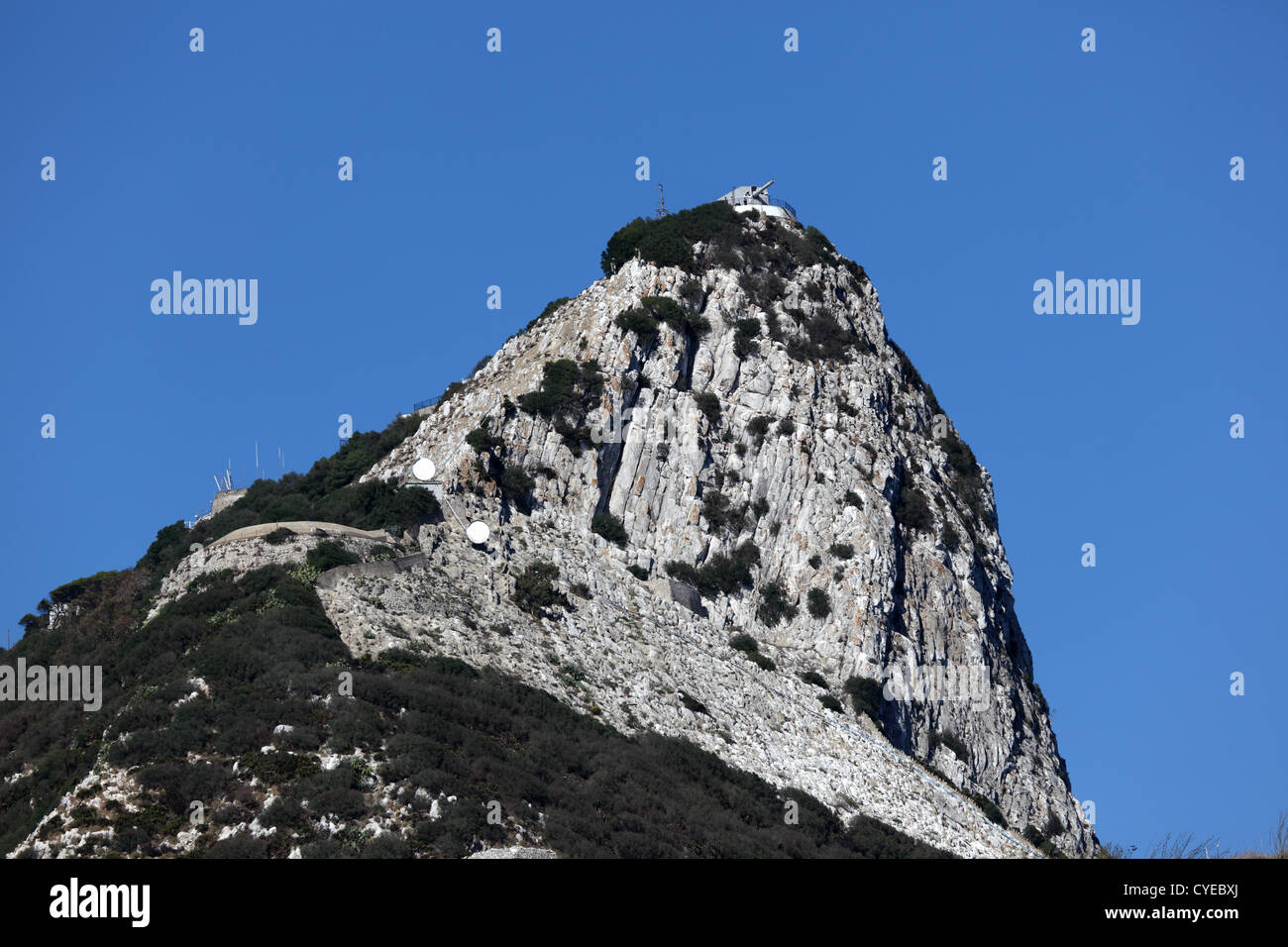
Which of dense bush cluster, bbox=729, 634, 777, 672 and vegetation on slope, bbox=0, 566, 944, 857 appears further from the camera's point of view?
dense bush cluster, bbox=729, 634, 777, 672

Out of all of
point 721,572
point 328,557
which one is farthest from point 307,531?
point 721,572

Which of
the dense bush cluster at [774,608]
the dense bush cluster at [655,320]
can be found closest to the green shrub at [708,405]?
the dense bush cluster at [655,320]

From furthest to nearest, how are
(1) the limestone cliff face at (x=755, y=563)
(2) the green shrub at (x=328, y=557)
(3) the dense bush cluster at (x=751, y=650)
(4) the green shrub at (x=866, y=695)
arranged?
(4) the green shrub at (x=866, y=695), (3) the dense bush cluster at (x=751, y=650), (1) the limestone cliff face at (x=755, y=563), (2) the green shrub at (x=328, y=557)

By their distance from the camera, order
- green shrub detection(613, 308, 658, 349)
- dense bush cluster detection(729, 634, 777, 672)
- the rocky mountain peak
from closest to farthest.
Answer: the rocky mountain peak
dense bush cluster detection(729, 634, 777, 672)
green shrub detection(613, 308, 658, 349)

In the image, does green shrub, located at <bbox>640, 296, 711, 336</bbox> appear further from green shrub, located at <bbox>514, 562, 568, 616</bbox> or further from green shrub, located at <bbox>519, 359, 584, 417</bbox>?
green shrub, located at <bbox>514, 562, 568, 616</bbox>

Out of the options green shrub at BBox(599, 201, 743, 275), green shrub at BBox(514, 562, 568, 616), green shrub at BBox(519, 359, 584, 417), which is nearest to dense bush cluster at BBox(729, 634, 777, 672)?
green shrub at BBox(514, 562, 568, 616)

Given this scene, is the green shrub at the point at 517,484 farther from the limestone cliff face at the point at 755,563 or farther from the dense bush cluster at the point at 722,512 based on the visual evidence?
the dense bush cluster at the point at 722,512
